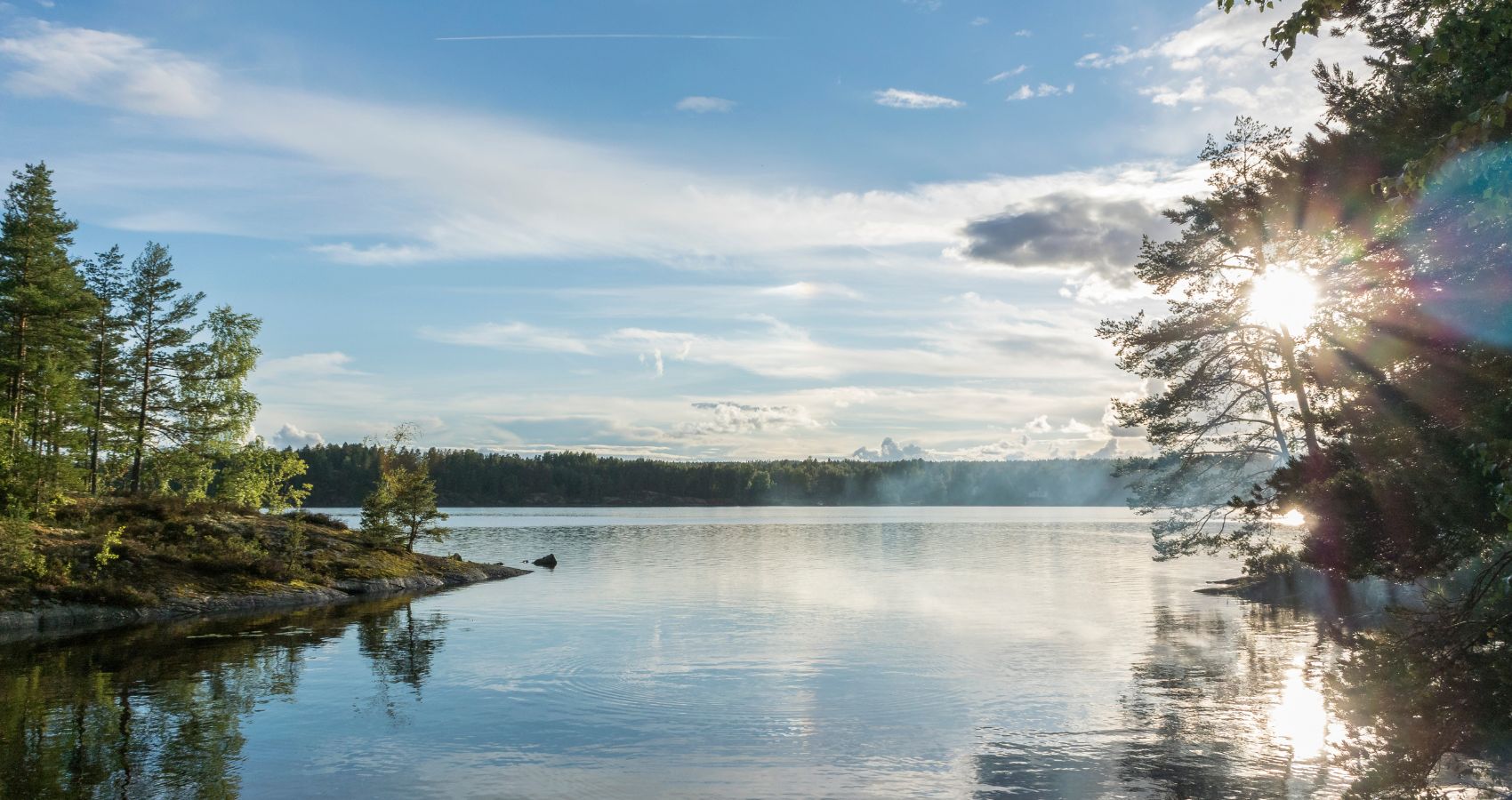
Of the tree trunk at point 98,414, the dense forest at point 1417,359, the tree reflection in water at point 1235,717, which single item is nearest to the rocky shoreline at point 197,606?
the tree trunk at point 98,414

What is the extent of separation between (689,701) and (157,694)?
42.9 feet

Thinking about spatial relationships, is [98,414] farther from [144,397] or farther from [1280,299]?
[1280,299]

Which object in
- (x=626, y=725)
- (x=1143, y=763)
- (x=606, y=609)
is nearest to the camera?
(x=1143, y=763)

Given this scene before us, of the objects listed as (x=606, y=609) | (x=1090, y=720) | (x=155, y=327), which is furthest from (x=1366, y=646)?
(x=155, y=327)

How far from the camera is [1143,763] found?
18.1 m

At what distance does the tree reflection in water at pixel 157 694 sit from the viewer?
16672mm

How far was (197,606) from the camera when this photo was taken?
41.5 meters

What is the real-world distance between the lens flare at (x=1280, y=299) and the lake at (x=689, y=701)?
10698 millimetres

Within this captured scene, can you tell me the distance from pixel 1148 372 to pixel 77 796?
34437mm

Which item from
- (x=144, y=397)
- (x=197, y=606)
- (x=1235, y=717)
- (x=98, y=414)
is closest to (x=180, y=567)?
(x=197, y=606)

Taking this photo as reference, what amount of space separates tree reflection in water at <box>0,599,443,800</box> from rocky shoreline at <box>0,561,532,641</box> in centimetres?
246

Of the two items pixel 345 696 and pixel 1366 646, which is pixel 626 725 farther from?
pixel 1366 646

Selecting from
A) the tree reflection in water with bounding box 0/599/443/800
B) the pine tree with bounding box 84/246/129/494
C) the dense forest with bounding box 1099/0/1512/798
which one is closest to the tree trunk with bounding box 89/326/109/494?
the pine tree with bounding box 84/246/129/494

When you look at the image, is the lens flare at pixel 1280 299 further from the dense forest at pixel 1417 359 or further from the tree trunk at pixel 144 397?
the tree trunk at pixel 144 397
